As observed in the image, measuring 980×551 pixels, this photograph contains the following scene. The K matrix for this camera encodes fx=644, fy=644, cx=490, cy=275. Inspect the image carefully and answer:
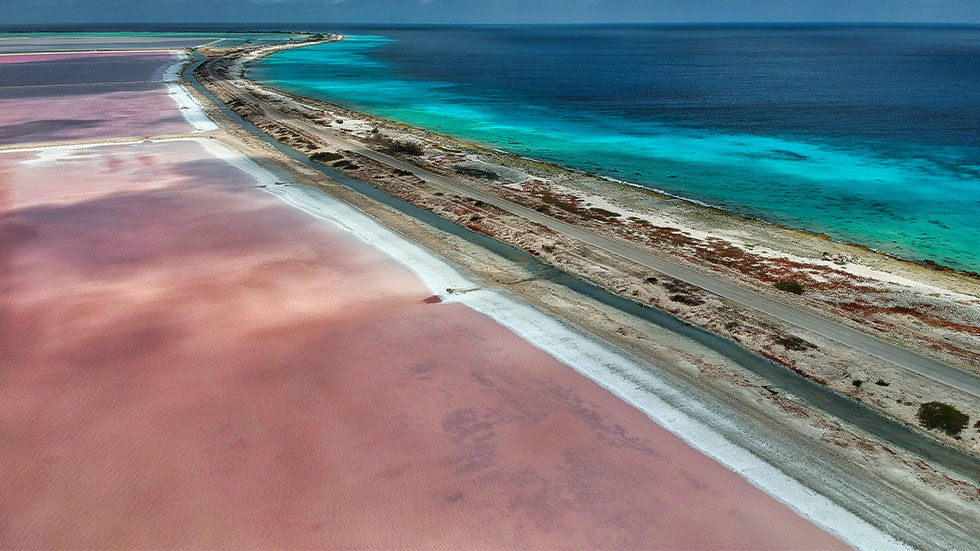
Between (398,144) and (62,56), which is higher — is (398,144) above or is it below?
above

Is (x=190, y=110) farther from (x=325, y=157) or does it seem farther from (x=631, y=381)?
(x=631, y=381)

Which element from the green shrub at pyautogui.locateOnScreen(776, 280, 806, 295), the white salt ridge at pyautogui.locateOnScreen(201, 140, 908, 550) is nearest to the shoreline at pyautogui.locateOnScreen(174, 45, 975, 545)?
the white salt ridge at pyautogui.locateOnScreen(201, 140, 908, 550)

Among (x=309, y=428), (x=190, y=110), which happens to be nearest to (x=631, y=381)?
(x=309, y=428)

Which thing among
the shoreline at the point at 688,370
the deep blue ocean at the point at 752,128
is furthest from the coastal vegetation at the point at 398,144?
the shoreline at the point at 688,370

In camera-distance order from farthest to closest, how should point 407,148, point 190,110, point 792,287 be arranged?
point 190,110, point 407,148, point 792,287

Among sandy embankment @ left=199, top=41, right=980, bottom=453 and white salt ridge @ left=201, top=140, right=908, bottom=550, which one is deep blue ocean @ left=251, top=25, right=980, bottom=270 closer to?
sandy embankment @ left=199, top=41, right=980, bottom=453

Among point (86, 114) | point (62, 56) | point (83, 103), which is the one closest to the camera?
point (86, 114)
